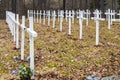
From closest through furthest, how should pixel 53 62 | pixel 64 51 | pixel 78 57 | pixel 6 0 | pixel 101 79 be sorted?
pixel 101 79, pixel 53 62, pixel 78 57, pixel 64 51, pixel 6 0

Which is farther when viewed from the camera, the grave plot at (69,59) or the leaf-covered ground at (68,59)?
the grave plot at (69,59)

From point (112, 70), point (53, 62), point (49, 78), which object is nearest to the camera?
point (49, 78)

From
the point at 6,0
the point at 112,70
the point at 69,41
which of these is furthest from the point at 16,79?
the point at 6,0

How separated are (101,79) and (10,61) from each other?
4133 millimetres

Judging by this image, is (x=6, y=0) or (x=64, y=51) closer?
(x=64, y=51)

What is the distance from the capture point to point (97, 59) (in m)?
12.2

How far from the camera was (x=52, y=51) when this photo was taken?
1374 cm

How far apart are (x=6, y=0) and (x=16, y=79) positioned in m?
67.3

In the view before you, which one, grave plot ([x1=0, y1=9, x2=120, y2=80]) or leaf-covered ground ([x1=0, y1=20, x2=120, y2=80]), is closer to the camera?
leaf-covered ground ([x1=0, y1=20, x2=120, y2=80])

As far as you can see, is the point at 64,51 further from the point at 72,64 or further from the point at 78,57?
the point at 72,64

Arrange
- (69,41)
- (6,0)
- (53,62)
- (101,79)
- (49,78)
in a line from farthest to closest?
(6,0) < (69,41) < (53,62) < (49,78) < (101,79)

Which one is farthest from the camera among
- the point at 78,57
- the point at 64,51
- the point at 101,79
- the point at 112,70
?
the point at 64,51

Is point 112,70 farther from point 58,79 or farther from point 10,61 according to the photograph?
point 10,61

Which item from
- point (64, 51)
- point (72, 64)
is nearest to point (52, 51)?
point (64, 51)
